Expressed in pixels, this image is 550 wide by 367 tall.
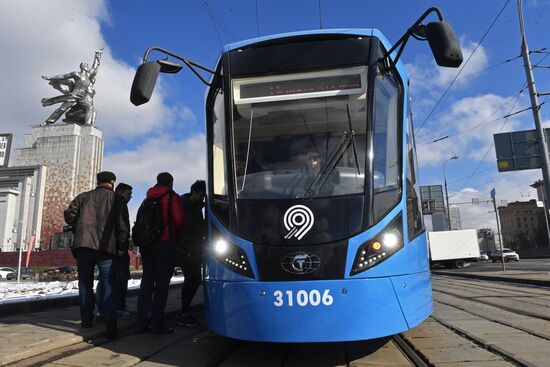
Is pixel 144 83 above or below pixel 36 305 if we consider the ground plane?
above

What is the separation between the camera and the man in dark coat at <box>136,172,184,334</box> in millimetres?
5066

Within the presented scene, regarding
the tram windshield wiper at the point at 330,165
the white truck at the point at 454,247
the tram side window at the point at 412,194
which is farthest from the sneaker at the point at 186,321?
the white truck at the point at 454,247

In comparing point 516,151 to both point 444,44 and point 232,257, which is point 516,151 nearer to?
point 444,44

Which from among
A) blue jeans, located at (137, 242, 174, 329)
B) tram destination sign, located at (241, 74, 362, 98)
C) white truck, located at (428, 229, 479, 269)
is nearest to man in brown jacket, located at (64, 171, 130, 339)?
blue jeans, located at (137, 242, 174, 329)

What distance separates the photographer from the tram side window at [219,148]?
4.20 m

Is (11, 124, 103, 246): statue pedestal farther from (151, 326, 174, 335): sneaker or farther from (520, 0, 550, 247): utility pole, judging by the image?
(151, 326, 174, 335): sneaker

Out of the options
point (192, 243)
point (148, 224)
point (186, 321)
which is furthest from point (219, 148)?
point (186, 321)

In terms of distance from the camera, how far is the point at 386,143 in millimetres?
4203

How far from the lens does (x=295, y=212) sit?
374 centimetres

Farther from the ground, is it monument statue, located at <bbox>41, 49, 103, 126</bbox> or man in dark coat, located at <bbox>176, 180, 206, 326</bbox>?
monument statue, located at <bbox>41, 49, 103, 126</bbox>

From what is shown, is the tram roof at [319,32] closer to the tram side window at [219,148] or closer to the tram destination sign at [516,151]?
the tram side window at [219,148]

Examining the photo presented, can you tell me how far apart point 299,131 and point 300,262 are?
4.34 ft

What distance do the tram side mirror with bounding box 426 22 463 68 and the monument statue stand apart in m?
64.5

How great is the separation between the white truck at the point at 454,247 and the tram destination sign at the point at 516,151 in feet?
45.9
